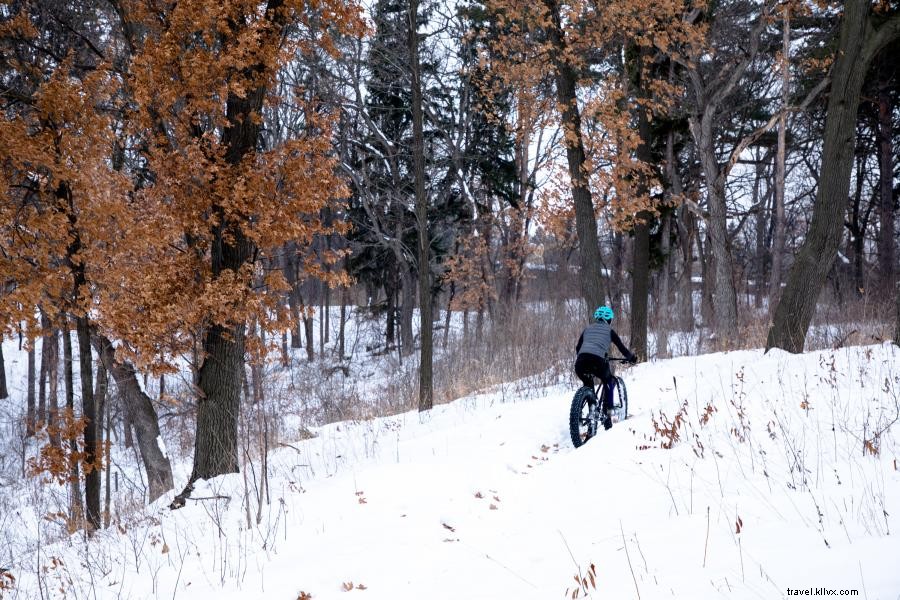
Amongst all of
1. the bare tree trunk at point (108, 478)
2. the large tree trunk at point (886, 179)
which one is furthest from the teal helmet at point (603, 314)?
the large tree trunk at point (886, 179)

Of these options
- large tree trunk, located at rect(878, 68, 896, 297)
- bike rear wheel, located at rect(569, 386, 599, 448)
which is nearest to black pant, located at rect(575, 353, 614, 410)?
bike rear wheel, located at rect(569, 386, 599, 448)

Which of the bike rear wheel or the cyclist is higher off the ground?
the cyclist

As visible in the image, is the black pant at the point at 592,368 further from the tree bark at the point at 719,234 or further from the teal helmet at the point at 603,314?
the tree bark at the point at 719,234

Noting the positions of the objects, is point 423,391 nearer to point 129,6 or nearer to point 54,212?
point 54,212

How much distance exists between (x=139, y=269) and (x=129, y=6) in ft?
14.7

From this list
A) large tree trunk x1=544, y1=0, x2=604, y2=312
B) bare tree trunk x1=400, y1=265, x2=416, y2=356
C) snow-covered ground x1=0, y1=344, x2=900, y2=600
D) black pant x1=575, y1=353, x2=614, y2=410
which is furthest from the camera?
bare tree trunk x1=400, y1=265, x2=416, y2=356

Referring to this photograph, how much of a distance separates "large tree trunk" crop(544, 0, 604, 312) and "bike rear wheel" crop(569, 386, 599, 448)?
16.4ft

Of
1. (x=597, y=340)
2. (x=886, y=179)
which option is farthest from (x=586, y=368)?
(x=886, y=179)

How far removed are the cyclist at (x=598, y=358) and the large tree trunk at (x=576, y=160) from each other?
441 centimetres

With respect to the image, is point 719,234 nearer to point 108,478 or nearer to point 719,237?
point 719,237

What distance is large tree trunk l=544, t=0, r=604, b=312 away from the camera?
12.2m

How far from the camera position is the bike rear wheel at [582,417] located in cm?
758

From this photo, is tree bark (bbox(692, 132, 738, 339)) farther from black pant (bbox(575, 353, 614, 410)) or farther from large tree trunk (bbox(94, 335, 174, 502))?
large tree trunk (bbox(94, 335, 174, 502))

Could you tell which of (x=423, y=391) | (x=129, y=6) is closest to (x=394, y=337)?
(x=423, y=391)
